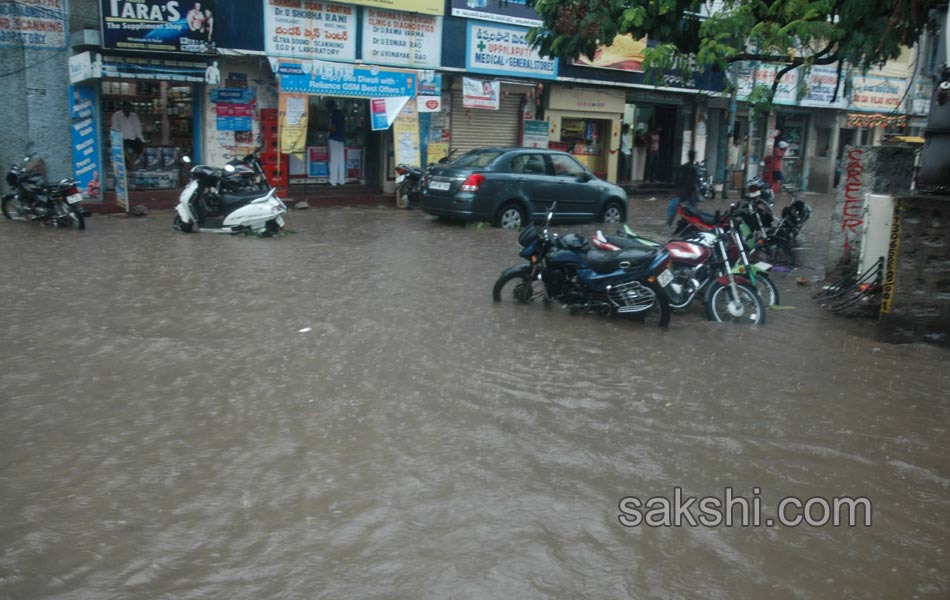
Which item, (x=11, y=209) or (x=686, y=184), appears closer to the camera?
(x=11, y=209)

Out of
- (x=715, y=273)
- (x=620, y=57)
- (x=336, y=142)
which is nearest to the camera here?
(x=715, y=273)

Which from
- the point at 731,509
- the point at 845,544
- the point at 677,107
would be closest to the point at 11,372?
the point at 731,509

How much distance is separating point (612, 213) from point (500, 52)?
18.1 feet

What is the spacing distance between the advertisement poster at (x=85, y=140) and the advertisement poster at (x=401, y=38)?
554cm

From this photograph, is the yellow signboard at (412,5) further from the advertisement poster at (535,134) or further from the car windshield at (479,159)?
the car windshield at (479,159)

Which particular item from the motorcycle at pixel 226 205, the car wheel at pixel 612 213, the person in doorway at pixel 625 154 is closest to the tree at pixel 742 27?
the car wheel at pixel 612 213

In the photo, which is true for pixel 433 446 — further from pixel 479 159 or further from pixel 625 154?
pixel 625 154

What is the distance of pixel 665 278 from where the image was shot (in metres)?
8.15

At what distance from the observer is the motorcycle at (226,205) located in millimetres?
12727

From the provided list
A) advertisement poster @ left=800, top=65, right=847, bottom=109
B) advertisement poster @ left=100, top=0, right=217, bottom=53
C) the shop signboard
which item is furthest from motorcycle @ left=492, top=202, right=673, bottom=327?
the shop signboard

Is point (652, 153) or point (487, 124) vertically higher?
point (487, 124)

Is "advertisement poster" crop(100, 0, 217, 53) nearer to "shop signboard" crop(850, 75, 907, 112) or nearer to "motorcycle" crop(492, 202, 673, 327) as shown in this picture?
"motorcycle" crop(492, 202, 673, 327)

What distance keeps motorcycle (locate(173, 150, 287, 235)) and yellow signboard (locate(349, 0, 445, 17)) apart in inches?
219
